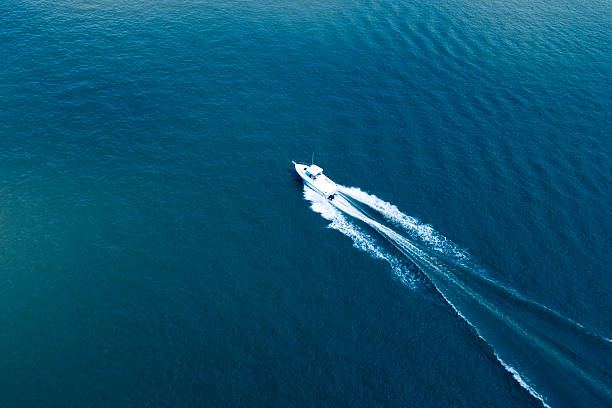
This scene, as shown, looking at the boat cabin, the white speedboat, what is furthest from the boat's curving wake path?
the boat cabin

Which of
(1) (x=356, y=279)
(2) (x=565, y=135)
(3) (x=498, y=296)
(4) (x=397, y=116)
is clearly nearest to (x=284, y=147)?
(4) (x=397, y=116)

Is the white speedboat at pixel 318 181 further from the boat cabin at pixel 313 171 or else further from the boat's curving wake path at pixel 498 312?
the boat's curving wake path at pixel 498 312

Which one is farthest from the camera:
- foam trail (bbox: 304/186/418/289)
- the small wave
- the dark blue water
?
the small wave

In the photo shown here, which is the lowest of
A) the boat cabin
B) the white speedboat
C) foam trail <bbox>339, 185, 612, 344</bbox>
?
foam trail <bbox>339, 185, 612, 344</bbox>

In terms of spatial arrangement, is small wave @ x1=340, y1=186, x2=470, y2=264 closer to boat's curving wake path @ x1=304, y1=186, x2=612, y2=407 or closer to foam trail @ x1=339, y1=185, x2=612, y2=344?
foam trail @ x1=339, y1=185, x2=612, y2=344

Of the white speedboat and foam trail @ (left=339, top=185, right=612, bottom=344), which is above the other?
the white speedboat

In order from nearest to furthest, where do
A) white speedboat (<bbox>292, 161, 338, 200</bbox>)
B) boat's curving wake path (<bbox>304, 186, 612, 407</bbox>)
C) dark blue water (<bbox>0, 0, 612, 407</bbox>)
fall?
boat's curving wake path (<bbox>304, 186, 612, 407</bbox>)
dark blue water (<bbox>0, 0, 612, 407</bbox>)
white speedboat (<bbox>292, 161, 338, 200</bbox>)

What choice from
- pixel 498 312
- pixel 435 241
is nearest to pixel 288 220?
pixel 435 241
